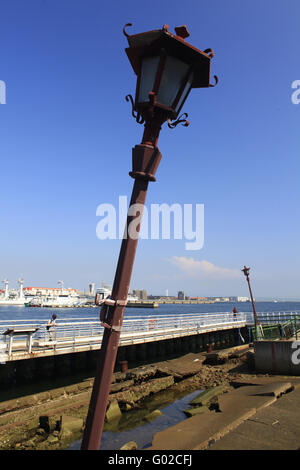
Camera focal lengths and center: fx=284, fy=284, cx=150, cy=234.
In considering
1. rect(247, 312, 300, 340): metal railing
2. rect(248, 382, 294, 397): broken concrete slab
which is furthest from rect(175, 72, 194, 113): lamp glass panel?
rect(247, 312, 300, 340): metal railing

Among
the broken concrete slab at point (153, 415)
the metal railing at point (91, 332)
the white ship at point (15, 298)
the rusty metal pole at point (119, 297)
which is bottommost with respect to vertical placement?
the white ship at point (15, 298)

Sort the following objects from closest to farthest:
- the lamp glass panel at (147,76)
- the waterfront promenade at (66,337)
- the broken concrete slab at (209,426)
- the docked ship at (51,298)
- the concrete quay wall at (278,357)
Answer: the lamp glass panel at (147,76) < the broken concrete slab at (209,426) < the concrete quay wall at (278,357) < the waterfront promenade at (66,337) < the docked ship at (51,298)

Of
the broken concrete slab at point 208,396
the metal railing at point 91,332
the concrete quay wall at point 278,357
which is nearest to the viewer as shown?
the broken concrete slab at point 208,396

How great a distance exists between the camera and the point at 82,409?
34.8 ft

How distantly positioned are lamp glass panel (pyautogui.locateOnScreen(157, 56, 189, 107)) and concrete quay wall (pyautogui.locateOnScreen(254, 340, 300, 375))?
42.5 ft

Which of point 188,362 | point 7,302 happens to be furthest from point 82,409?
point 7,302

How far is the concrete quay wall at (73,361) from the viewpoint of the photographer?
13.6 metres

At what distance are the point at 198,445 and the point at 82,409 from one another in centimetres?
622

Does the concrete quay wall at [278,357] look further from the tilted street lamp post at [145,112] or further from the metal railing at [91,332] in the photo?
the tilted street lamp post at [145,112]

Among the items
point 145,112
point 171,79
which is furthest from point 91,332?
point 171,79

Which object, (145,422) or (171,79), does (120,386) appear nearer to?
(145,422)

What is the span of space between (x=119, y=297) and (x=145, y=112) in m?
1.88

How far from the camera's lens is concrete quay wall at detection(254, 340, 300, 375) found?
12.5m

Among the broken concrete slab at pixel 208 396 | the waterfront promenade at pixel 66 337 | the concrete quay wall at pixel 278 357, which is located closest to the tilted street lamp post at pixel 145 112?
the waterfront promenade at pixel 66 337
